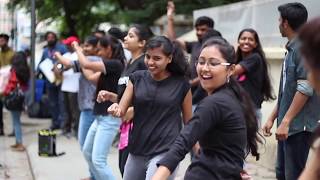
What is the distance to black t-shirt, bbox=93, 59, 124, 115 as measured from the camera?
5.77 m

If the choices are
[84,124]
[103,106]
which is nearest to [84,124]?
[84,124]

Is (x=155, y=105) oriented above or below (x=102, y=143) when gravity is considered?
above

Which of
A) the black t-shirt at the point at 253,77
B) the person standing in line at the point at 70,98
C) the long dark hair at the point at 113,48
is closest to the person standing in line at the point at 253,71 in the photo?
the black t-shirt at the point at 253,77

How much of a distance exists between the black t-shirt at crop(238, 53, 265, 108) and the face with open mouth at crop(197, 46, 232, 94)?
110 inches

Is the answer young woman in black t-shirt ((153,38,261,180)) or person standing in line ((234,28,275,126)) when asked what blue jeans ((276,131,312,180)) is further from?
person standing in line ((234,28,275,126))

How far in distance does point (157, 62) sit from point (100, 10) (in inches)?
632

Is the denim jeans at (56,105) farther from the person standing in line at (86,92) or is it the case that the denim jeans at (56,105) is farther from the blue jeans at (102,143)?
the blue jeans at (102,143)

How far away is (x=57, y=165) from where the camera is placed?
7988mm

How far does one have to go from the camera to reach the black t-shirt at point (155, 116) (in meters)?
4.22

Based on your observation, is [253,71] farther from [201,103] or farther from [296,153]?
[201,103]

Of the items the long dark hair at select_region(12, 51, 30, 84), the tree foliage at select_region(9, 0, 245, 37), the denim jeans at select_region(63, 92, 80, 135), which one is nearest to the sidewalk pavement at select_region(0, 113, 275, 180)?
the denim jeans at select_region(63, 92, 80, 135)

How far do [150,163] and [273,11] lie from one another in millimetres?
4142

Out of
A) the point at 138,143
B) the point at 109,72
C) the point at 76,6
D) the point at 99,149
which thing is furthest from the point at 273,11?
the point at 76,6

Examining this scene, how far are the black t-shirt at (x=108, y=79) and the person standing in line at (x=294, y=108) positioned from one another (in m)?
1.85
